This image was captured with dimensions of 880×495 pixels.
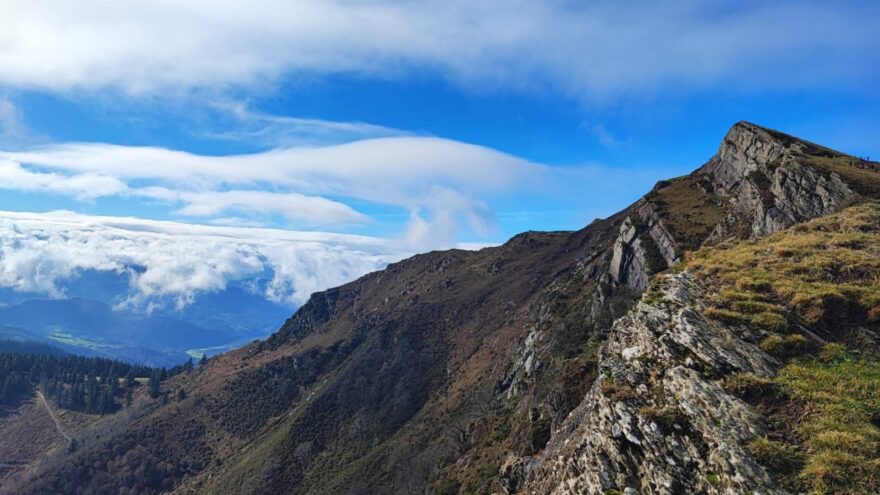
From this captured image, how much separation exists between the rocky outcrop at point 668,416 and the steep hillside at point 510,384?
0.31ft

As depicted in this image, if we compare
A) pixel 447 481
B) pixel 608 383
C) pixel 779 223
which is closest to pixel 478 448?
pixel 447 481

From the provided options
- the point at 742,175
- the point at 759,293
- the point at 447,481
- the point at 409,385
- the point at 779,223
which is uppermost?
the point at 742,175

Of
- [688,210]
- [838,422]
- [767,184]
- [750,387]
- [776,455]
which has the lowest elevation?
[776,455]

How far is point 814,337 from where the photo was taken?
24000 mm

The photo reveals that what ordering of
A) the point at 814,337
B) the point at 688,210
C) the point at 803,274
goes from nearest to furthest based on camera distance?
the point at 814,337
the point at 803,274
the point at 688,210

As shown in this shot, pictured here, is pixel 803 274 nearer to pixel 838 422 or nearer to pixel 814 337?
pixel 814 337

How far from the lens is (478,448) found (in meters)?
73.9

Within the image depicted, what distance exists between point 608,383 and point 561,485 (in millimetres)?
5405

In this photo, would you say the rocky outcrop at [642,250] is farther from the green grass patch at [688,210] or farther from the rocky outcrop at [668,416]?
the rocky outcrop at [668,416]

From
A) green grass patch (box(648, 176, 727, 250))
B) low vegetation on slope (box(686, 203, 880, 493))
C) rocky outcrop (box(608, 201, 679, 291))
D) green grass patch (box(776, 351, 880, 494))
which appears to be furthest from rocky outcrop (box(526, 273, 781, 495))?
green grass patch (box(648, 176, 727, 250))

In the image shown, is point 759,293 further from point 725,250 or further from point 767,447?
point 767,447

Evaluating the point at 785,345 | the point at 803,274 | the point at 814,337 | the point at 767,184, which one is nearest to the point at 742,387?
the point at 785,345

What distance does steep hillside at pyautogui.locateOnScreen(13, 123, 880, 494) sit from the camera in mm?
23234

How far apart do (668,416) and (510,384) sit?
244ft
